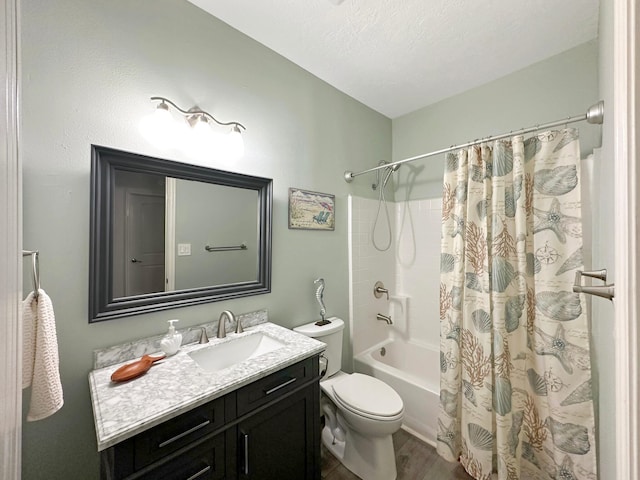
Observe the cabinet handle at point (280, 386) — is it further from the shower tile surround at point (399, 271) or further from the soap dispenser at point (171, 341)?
the shower tile surround at point (399, 271)

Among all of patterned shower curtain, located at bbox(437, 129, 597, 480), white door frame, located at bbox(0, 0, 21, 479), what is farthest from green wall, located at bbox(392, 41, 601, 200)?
white door frame, located at bbox(0, 0, 21, 479)

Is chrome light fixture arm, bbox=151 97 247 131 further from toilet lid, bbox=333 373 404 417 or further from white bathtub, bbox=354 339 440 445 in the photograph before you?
white bathtub, bbox=354 339 440 445

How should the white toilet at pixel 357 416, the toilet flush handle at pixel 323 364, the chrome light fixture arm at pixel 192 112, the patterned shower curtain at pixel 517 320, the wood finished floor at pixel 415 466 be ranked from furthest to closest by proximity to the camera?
1. the toilet flush handle at pixel 323 364
2. the wood finished floor at pixel 415 466
3. the white toilet at pixel 357 416
4. the patterned shower curtain at pixel 517 320
5. the chrome light fixture arm at pixel 192 112

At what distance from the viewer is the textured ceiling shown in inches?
52.6

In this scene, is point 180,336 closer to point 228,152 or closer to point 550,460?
point 228,152

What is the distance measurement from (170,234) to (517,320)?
1.93 meters

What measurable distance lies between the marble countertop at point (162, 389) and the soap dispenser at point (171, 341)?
1.2 inches

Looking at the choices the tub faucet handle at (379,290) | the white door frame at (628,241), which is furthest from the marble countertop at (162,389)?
the tub faucet handle at (379,290)

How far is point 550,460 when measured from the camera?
4.53 ft

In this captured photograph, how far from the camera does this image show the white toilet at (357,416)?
1380 mm

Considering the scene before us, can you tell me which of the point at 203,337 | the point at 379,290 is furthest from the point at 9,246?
the point at 379,290

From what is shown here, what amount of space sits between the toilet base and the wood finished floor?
0.06 metres

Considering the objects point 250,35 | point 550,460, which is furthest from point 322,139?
point 550,460

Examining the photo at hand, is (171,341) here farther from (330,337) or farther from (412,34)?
(412,34)
